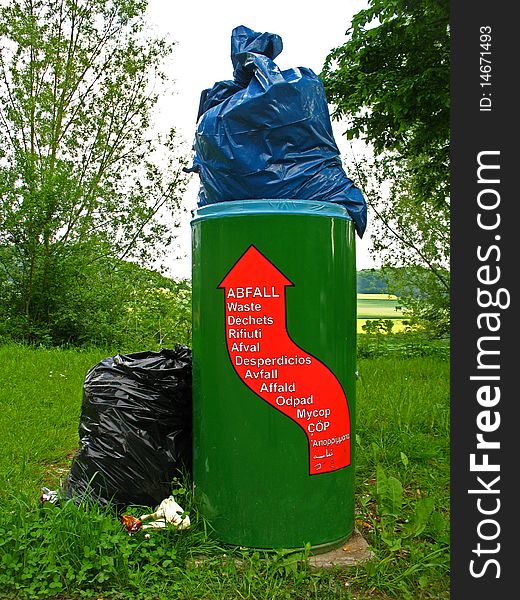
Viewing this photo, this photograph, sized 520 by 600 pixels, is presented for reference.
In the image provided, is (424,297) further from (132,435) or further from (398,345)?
(132,435)

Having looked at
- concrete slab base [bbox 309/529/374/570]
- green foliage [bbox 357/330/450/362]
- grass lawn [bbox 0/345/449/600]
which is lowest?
concrete slab base [bbox 309/529/374/570]

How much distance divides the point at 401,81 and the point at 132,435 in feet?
19.6

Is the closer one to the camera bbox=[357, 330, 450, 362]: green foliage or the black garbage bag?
the black garbage bag

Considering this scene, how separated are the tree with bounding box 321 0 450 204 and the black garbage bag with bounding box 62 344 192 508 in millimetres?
5311

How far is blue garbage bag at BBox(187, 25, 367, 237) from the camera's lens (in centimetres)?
264

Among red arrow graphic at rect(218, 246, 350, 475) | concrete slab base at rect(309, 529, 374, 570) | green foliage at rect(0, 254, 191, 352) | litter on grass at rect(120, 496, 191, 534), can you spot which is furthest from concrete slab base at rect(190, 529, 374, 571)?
→ green foliage at rect(0, 254, 191, 352)

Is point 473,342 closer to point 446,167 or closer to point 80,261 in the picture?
point 446,167

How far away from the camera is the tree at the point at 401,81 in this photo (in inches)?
286

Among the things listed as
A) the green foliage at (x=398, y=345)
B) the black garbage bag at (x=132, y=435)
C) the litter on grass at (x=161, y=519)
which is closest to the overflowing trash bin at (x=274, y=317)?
the litter on grass at (x=161, y=519)

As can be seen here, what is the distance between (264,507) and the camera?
2.64 m

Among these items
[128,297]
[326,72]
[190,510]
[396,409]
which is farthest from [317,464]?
[128,297]

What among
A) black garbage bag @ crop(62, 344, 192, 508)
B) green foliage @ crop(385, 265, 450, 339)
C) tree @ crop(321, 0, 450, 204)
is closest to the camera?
black garbage bag @ crop(62, 344, 192, 508)

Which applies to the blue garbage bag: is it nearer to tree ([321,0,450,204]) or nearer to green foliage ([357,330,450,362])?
tree ([321,0,450,204])

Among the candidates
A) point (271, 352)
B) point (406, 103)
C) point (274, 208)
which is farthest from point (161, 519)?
point (406, 103)
